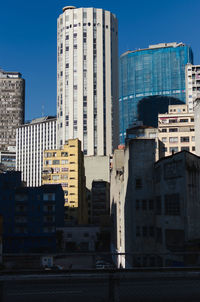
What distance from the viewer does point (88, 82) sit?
178 metres

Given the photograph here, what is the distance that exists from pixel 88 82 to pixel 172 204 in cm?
14253

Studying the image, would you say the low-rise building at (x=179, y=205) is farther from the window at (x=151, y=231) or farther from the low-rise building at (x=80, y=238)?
the low-rise building at (x=80, y=238)

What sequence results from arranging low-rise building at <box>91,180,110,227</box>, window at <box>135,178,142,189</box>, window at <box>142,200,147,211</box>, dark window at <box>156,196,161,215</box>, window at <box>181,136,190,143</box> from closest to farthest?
dark window at <box>156,196,161,215</box> → window at <box>142,200,147,211</box> → window at <box>135,178,142,189</box> → window at <box>181,136,190,143</box> → low-rise building at <box>91,180,110,227</box>

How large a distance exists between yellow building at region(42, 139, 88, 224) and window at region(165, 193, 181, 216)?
8245cm

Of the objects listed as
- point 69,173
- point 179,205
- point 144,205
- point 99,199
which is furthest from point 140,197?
point 99,199

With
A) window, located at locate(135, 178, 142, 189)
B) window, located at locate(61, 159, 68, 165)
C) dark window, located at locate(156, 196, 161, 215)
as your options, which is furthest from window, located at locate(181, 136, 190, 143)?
dark window, located at locate(156, 196, 161, 215)

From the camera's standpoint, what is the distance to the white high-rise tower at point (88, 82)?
176125mm

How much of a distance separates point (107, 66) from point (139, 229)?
470 feet

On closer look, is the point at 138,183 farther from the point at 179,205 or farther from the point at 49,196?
the point at 49,196

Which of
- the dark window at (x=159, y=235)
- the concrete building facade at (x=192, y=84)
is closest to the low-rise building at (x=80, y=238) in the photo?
the dark window at (x=159, y=235)

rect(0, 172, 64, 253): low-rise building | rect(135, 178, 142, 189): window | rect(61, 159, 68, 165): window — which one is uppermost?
rect(61, 159, 68, 165): window

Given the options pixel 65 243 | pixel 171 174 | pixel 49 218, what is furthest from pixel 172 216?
pixel 65 243

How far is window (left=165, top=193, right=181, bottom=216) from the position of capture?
41131mm

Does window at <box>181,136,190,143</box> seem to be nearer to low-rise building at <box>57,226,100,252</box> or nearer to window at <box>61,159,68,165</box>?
window at <box>61,159,68,165</box>
